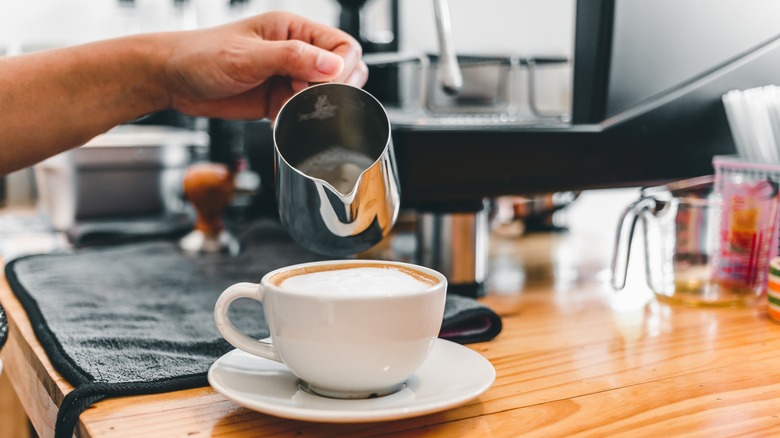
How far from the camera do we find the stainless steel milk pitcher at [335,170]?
49cm

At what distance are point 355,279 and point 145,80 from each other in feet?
1.34

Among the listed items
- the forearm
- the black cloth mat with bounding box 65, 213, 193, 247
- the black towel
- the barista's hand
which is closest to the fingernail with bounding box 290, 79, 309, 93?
the barista's hand

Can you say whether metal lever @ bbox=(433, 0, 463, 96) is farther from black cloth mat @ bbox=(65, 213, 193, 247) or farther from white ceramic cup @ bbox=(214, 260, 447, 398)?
black cloth mat @ bbox=(65, 213, 193, 247)

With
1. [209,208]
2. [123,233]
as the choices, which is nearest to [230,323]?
[209,208]

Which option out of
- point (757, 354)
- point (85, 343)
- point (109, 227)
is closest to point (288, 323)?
point (85, 343)

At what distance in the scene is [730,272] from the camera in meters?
0.66

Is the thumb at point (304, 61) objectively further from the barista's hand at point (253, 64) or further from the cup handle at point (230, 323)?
the cup handle at point (230, 323)

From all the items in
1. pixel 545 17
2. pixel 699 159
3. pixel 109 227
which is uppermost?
pixel 545 17

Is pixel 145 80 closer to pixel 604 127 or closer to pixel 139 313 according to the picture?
pixel 139 313

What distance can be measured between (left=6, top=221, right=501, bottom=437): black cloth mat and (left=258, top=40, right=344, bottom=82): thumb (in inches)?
8.1

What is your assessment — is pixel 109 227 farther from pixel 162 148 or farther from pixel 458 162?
pixel 458 162

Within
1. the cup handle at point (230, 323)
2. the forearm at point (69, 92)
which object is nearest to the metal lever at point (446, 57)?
the forearm at point (69, 92)

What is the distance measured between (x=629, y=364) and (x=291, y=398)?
24cm

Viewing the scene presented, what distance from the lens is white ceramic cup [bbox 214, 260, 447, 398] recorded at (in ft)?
1.24
